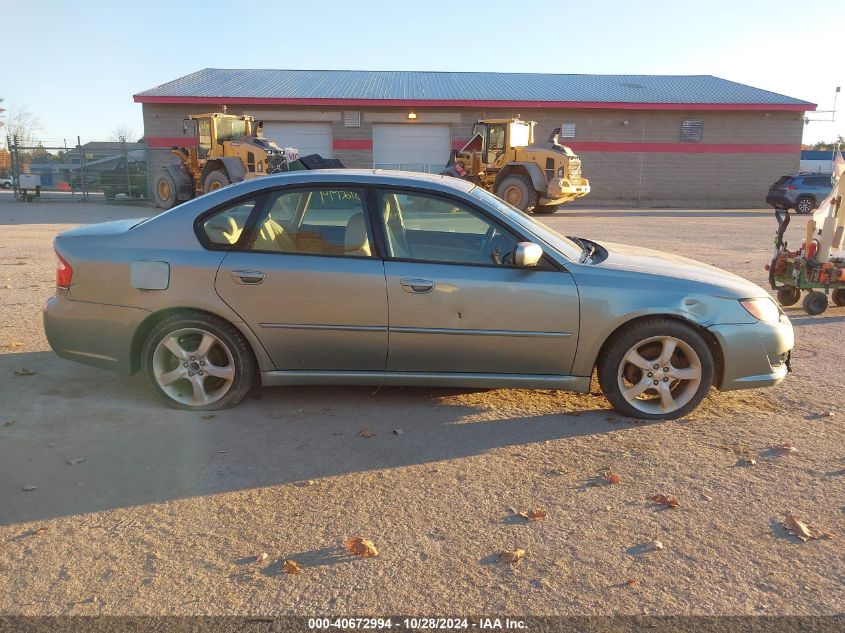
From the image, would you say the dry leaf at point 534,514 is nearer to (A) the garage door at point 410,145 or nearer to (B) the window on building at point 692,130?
(A) the garage door at point 410,145

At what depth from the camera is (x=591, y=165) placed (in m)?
29.3

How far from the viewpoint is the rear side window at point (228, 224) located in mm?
4426

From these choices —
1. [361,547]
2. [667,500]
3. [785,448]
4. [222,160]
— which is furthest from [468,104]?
[361,547]

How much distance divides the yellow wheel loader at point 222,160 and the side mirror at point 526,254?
1559cm

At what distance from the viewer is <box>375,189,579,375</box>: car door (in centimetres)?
423

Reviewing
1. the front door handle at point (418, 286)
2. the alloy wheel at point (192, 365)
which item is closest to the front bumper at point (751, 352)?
the front door handle at point (418, 286)

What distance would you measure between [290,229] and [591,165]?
26.7 meters

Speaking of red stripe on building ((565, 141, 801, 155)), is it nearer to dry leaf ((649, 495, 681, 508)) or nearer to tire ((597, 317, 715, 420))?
tire ((597, 317, 715, 420))

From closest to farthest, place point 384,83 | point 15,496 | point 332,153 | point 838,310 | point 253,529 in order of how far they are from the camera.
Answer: point 253,529
point 15,496
point 838,310
point 332,153
point 384,83

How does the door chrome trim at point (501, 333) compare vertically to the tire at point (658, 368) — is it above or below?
above

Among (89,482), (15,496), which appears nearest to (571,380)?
(89,482)

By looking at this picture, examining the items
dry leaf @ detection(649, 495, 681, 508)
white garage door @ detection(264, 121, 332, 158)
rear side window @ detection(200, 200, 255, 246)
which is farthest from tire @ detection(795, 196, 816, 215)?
rear side window @ detection(200, 200, 255, 246)

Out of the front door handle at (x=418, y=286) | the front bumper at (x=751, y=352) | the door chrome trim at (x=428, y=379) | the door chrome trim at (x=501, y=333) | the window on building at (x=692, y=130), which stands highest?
the window on building at (x=692, y=130)

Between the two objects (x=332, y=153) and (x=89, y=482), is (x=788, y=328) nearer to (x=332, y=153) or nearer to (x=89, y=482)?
(x=89, y=482)
